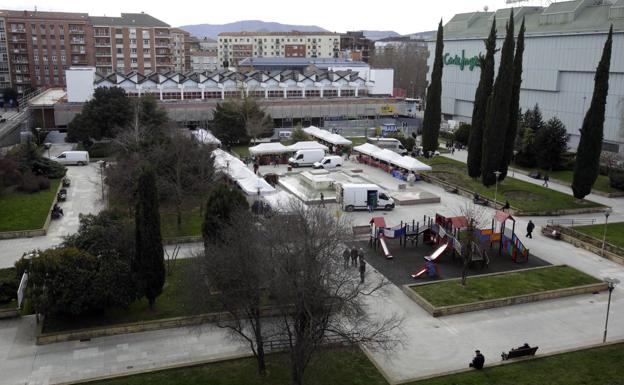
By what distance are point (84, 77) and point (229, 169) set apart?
31.3 metres

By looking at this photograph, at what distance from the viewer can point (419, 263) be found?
73.9 ft

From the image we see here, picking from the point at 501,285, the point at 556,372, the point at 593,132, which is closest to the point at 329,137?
the point at 593,132

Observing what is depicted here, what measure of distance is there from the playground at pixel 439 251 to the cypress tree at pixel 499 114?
29.7ft

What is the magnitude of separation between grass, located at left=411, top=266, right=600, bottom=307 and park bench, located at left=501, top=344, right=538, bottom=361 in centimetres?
354

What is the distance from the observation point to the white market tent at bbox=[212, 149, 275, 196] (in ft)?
97.3

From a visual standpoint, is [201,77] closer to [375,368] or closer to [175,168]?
[175,168]

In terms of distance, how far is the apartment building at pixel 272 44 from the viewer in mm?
143500

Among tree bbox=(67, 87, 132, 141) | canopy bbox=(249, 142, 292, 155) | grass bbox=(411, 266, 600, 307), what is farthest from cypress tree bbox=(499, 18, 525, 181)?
tree bbox=(67, 87, 132, 141)

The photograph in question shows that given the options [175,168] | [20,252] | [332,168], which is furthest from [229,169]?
[20,252]

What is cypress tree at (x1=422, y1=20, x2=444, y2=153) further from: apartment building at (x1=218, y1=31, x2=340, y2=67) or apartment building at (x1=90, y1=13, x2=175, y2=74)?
apartment building at (x1=218, y1=31, x2=340, y2=67)

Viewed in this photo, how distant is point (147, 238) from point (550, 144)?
32263 mm

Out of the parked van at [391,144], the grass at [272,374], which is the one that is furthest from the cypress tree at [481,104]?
the grass at [272,374]

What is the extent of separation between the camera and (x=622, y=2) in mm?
45812

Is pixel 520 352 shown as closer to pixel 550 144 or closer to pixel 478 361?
pixel 478 361
